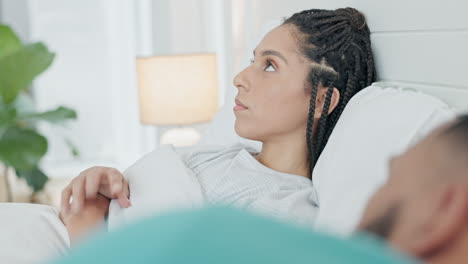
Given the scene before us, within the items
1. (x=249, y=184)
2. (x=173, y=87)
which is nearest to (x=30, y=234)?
(x=249, y=184)

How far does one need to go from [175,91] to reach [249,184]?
1.18 metres

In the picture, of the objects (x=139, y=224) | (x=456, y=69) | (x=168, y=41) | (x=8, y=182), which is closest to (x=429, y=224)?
(x=139, y=224)

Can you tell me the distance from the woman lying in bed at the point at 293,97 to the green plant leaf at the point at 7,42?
1391mm

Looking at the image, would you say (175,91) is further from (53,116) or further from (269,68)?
(269,68)

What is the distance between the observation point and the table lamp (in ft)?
7.02

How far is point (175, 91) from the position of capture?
2154 mm

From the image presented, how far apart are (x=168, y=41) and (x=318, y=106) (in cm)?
204

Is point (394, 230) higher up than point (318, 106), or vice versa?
point (394, 230)

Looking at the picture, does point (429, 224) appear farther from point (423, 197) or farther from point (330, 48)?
point (330, 48)

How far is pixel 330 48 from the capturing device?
1.13 meters

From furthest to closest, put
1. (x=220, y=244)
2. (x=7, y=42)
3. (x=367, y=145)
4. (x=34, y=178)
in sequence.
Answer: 1. (x=34, y=178)
2. (x=7, y=42)
3. (x=367, y=145)
4. (x=220, y=244)

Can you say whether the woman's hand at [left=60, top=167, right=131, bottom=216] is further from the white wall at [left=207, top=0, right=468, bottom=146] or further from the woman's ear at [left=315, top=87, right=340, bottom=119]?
the white wall at [left=207, top=0, right=468, bottom=146]

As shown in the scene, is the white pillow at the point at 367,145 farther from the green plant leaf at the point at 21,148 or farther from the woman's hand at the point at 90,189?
the green plant leaf at the point at 21,148

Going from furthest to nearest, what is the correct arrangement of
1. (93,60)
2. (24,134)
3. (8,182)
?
(93,60), (8,182), (24,134)
